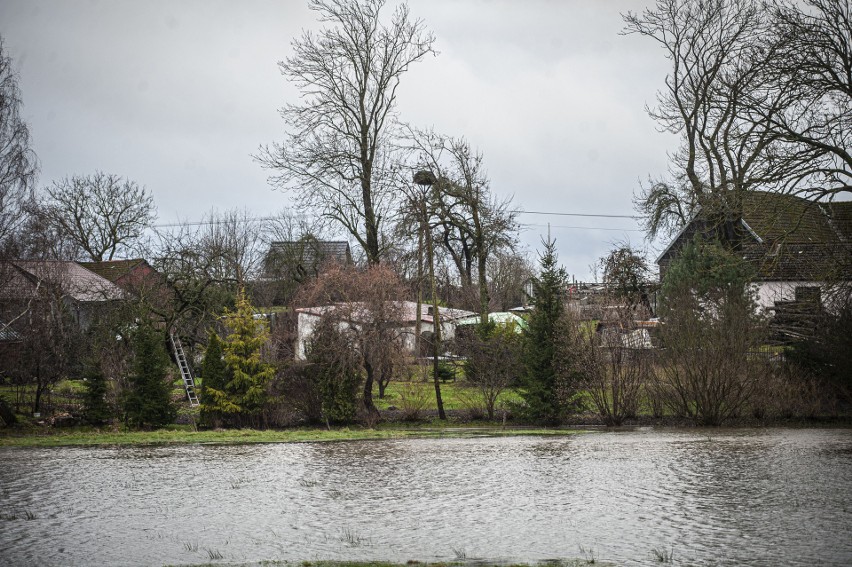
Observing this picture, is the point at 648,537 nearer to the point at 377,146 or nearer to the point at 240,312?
the point at 240,312

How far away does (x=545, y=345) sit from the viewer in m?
27.0

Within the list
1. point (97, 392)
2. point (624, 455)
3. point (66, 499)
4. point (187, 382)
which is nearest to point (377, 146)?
point (187, 382)

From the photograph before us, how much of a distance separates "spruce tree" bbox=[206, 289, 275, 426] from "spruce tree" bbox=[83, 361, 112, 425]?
3.34 metres

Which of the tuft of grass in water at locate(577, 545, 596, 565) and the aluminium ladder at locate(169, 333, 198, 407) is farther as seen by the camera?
the aluminium ladder at locate(169, 333, 198, 407)

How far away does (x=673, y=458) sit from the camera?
17.8 m

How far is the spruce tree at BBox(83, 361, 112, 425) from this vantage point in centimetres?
2603

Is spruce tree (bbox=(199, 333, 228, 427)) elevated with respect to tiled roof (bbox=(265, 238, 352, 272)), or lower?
lower

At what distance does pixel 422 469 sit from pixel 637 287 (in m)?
32.3

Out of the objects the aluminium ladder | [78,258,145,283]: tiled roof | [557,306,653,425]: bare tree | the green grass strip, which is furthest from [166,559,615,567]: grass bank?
[78,258,145,283]: tiled roof

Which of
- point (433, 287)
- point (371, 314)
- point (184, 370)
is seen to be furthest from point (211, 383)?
point (433, 287)

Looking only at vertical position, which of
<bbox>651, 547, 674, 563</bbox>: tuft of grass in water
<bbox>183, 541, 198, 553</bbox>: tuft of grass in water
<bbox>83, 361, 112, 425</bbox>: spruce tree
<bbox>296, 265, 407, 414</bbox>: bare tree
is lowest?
<bbox>651, 547, 674, 563</bbox>: tuft of grass in water

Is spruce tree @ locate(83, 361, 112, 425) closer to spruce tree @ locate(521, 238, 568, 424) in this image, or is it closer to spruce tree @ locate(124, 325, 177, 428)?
spruce tree @ locate(124, 325, 177, 428)

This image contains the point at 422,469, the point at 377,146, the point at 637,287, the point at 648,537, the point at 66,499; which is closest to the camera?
the point at 648,537

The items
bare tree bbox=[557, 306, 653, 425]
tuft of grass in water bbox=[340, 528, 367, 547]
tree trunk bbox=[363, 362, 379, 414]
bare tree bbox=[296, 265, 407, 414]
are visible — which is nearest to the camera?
tuft of grass in water bbox=[340, 528, 367, 547]
